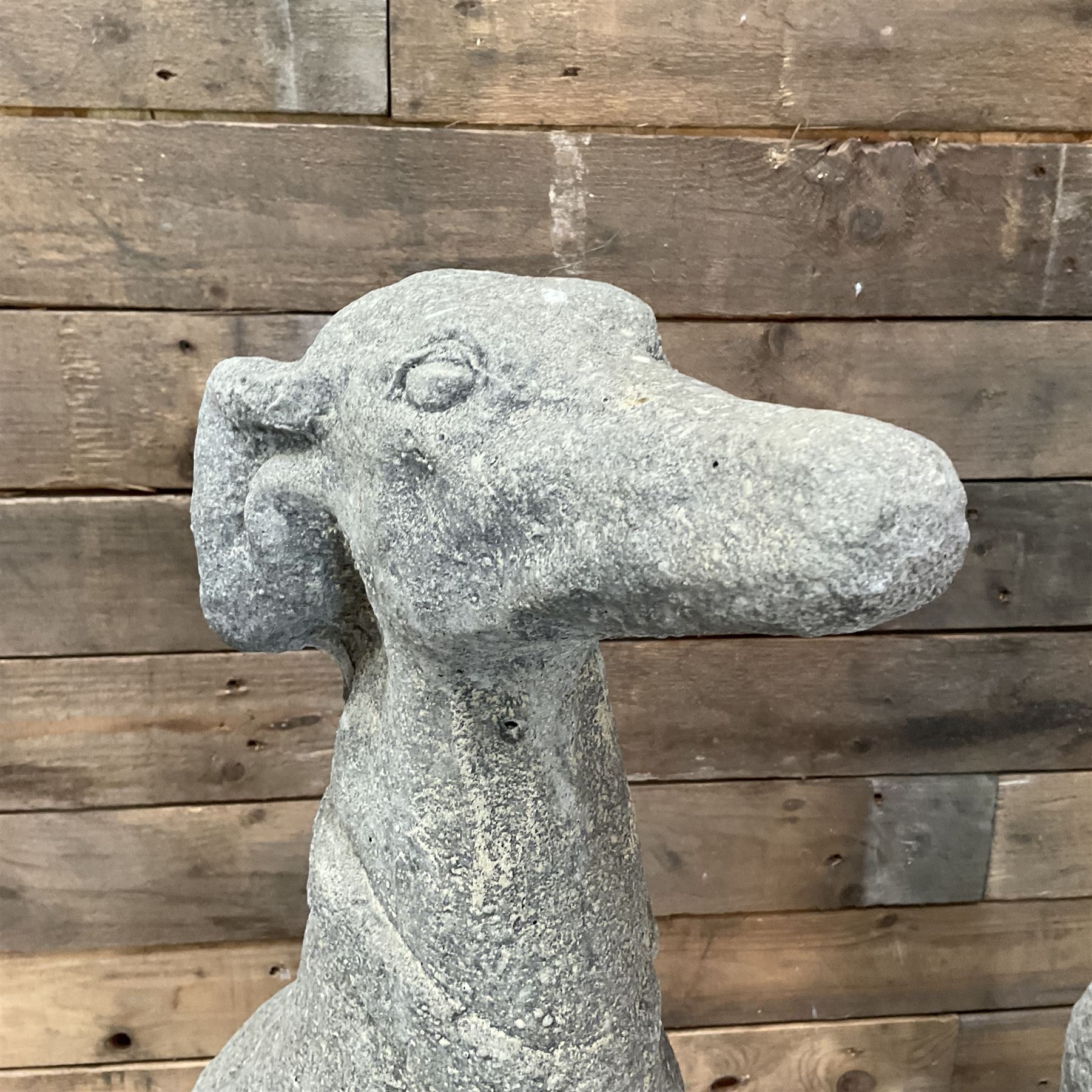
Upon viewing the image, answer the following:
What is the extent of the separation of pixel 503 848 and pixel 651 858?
71 centimetres

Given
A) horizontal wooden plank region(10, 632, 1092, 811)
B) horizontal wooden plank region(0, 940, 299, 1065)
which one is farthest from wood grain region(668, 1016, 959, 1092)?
horizontal wooden plank region(0, 940, 299, 1065)

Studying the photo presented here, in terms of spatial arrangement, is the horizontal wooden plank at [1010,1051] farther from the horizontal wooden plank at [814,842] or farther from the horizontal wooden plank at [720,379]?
the horizontal wooden plank at [720,379]

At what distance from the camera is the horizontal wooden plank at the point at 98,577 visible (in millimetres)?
1108

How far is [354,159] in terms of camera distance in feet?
3.40

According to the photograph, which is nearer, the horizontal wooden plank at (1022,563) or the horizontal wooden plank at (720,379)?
the horizontal wooden plank at (720,379)

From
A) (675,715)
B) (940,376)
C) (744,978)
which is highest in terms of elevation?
(940,376)

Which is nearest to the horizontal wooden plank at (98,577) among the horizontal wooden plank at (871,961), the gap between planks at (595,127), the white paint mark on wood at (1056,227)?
the gap between planks at (595,127)

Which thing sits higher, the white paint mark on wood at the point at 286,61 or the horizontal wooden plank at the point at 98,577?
the white paint mark on wood at the point at 286,61

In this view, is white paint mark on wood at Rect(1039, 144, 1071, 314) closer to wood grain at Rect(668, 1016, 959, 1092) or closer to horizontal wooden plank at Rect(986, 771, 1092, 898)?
horizontal wooden plank at Rect(986, 771, 1092, 898)

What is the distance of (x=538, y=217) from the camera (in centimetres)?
106

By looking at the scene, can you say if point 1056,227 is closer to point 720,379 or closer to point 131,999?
point 720,379

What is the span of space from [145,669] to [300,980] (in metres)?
0.55

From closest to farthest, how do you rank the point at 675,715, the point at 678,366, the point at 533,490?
1. the point at 533,490
2. the point at 678,366
3. the point at 675,715

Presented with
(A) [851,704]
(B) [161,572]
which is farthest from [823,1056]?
(B) [161,572]
